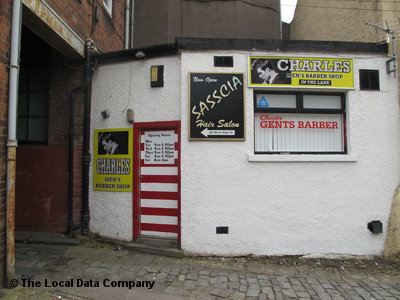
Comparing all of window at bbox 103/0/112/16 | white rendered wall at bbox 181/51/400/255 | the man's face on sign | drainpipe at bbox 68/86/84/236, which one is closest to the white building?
white rendered wall at bbox 181/51/400/255

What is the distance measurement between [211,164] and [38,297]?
3047 mm

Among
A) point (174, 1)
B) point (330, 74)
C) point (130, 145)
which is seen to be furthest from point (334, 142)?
point (174, 1)

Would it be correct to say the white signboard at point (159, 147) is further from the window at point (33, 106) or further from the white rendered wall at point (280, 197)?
the window at point (33, 106)

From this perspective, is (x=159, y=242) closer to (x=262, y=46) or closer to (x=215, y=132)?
(x=215, y=132)

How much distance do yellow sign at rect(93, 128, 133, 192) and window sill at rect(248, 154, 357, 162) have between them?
2.30 metres

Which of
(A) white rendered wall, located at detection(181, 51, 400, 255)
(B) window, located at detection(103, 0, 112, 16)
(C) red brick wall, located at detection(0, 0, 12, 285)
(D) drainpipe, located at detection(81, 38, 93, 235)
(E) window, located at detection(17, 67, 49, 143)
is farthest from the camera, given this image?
(B) window, located at detection(103, 0, 112, 16)

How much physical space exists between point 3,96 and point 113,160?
227 centimetres

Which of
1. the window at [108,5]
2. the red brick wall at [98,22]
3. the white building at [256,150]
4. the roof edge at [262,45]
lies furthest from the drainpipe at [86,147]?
the window at [108,5]

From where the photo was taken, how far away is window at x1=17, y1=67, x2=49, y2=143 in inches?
231

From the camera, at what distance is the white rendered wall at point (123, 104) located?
5234 mm

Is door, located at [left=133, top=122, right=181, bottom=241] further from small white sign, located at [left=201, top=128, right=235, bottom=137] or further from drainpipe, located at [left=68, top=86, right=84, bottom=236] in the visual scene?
drainpipe, located at [left=68, top=86, right=84, bottom=236]

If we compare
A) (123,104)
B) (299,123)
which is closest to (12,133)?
(123,104)

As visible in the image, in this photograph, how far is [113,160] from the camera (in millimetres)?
5551

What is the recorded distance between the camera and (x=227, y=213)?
4918mm
